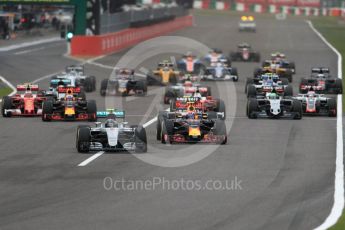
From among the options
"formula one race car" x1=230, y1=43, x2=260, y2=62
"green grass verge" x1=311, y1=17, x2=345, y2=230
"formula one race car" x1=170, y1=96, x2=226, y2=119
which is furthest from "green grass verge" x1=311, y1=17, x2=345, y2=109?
"formula one race car" x1=170, y1=96, x2=226, y2=119

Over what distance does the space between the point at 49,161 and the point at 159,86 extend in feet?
86.8

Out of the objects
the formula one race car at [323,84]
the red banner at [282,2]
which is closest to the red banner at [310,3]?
the red banner at [282,2]

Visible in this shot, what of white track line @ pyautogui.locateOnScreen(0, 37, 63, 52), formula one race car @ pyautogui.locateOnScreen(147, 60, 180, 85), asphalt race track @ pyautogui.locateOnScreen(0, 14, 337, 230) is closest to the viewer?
asphalt race track @ pyautogui.locateOnScreen(0, 14, 337, 230)

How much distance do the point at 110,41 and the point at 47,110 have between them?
147 feet

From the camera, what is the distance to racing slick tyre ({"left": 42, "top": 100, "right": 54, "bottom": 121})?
114ft

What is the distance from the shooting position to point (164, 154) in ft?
88.3

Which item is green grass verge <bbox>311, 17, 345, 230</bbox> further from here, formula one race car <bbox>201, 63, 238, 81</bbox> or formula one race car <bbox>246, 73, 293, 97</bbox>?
formula one race car <bbox>246, 73, 293, 97</bbox>

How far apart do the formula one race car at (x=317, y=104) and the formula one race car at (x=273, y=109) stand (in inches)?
50.4

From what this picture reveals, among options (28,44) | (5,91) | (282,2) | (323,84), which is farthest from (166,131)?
(282,2)

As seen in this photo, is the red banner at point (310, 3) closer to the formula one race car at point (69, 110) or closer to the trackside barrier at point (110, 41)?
the trackside barrier at point (110, 41)

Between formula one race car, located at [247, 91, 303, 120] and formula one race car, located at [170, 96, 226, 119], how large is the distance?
1.01 m

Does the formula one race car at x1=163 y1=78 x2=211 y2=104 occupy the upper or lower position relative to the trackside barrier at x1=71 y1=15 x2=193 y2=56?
upper

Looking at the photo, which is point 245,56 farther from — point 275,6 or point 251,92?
point 275,6

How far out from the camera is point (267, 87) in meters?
41.5
